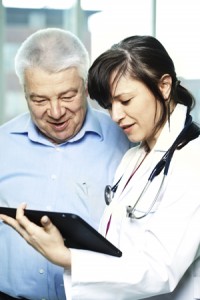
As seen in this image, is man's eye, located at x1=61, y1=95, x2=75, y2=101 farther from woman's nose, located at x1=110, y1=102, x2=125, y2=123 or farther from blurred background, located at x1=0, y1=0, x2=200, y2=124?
blurred background, located at x1=0, y1=0, x2=200, y2=124

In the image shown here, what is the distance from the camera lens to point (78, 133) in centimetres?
202

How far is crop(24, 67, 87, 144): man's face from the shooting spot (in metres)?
1.89

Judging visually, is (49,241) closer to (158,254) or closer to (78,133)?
(158,254)

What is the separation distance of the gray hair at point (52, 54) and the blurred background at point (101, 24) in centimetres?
174

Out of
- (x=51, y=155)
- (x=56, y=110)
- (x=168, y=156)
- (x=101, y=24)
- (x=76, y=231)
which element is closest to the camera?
(x=76, y=231)

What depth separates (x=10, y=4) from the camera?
395cm

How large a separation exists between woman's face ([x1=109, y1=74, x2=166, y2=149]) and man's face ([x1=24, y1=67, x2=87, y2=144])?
284 mm

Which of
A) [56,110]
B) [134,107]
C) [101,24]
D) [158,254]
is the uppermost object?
[134,107]

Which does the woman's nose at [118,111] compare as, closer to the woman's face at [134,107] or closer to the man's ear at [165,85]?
the woman's face at [134,107]

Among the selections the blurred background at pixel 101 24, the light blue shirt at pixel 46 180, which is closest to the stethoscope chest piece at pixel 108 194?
the light blue shirt at pixel 46 180

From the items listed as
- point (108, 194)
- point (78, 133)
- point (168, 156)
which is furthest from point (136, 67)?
point (78, 133)

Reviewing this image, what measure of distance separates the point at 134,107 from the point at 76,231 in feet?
1.26

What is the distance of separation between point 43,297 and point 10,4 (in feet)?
8.29

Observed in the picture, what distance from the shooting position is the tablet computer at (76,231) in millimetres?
1365
